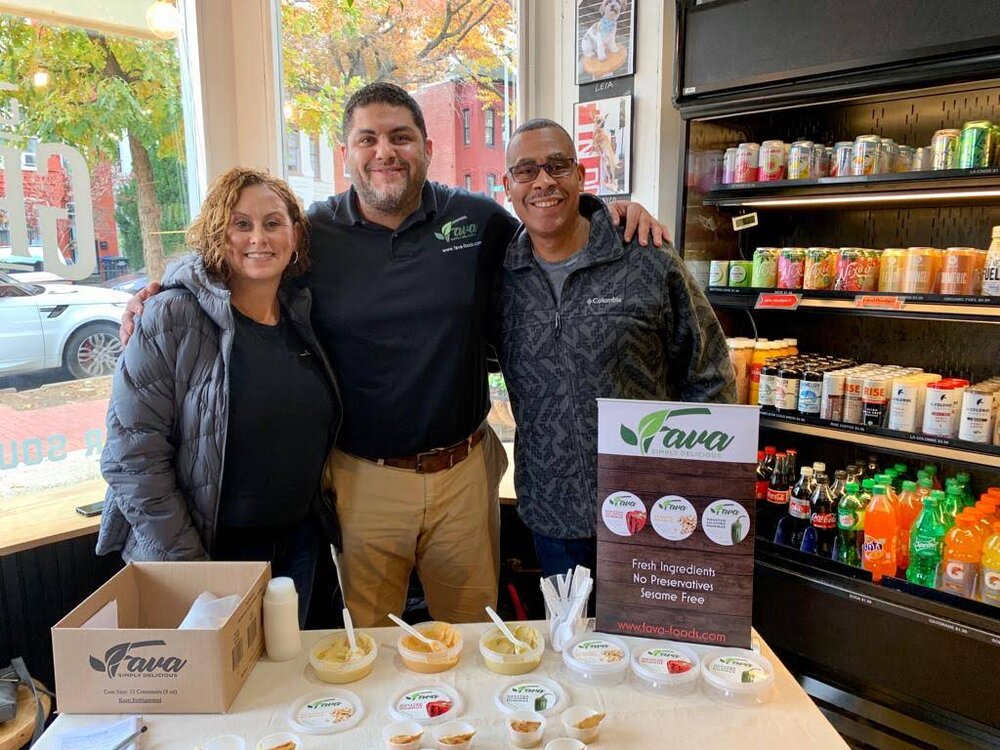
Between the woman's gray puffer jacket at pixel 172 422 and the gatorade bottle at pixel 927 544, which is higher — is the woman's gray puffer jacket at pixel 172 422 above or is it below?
above

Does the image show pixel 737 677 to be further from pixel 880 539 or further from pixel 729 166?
pixel 729 166

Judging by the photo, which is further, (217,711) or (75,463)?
(75,463)

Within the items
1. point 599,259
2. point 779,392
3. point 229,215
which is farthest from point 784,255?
point 229,215

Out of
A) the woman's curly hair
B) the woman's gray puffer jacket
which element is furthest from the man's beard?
the woman's gray puffer jacket

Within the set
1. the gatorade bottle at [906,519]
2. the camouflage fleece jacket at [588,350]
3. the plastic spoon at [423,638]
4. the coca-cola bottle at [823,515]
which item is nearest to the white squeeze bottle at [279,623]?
the plastic spoon at [423,638]

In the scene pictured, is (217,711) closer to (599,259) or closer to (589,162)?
(599,259)

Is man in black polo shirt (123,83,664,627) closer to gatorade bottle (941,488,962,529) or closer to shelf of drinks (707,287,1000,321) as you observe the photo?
shelf of drinks (707,287,1000,321)

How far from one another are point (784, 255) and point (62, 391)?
2463 mm

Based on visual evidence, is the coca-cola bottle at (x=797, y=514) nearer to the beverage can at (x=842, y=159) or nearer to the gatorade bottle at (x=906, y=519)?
the gatorade bottle at (x=906, y=519)

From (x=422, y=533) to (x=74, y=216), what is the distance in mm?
1471

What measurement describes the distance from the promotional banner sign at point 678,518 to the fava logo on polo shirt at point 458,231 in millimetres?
856

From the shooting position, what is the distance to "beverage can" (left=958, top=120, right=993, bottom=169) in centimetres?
210

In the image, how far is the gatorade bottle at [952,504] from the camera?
2.26m

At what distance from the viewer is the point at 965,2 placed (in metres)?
1.87
